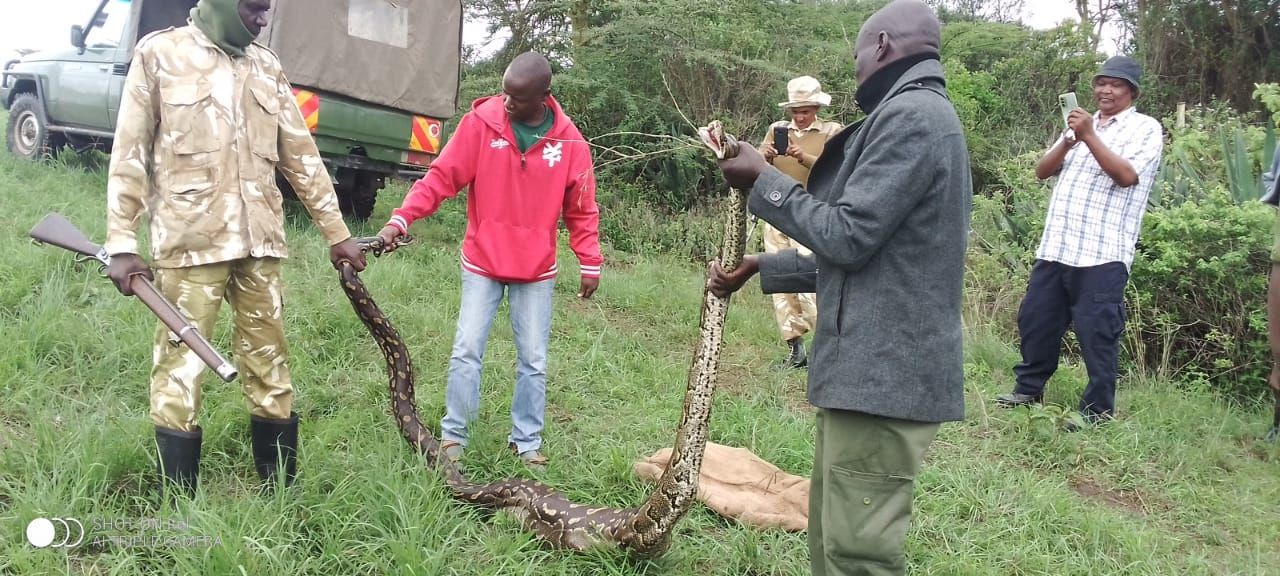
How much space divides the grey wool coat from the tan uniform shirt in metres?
3.21

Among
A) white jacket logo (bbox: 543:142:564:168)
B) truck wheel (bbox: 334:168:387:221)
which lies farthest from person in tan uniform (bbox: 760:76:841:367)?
truck wheel (bbox: 334:168:387:221)

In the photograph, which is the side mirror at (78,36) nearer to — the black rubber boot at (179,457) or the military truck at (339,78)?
the military truck at (339,78)

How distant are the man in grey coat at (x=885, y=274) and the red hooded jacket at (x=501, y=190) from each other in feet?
5.10

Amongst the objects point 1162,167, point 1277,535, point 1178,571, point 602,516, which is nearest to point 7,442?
point 602,516

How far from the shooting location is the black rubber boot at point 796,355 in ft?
18.6

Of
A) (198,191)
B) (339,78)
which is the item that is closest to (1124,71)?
(198,191)

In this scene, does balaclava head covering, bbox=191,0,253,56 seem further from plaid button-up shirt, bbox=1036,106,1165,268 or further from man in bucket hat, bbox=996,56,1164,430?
plaid button-up shirt, bbox=1036,106,1165,268

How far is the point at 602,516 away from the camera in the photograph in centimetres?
311

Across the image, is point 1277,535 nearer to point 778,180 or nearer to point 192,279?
point 778,180

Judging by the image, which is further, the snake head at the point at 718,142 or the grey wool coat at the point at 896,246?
the snake head at the point at 718,142

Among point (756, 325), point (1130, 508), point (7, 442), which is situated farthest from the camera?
point (756, 325)

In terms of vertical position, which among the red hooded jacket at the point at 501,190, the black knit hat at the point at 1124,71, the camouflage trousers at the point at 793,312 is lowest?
the camouflage trousers at the point at 793,312

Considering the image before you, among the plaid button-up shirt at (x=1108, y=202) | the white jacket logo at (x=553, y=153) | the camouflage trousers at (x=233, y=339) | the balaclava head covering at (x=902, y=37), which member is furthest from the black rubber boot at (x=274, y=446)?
the plaid button-up shirt at (x=1108, y=202)

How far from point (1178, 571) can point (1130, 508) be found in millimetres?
654
